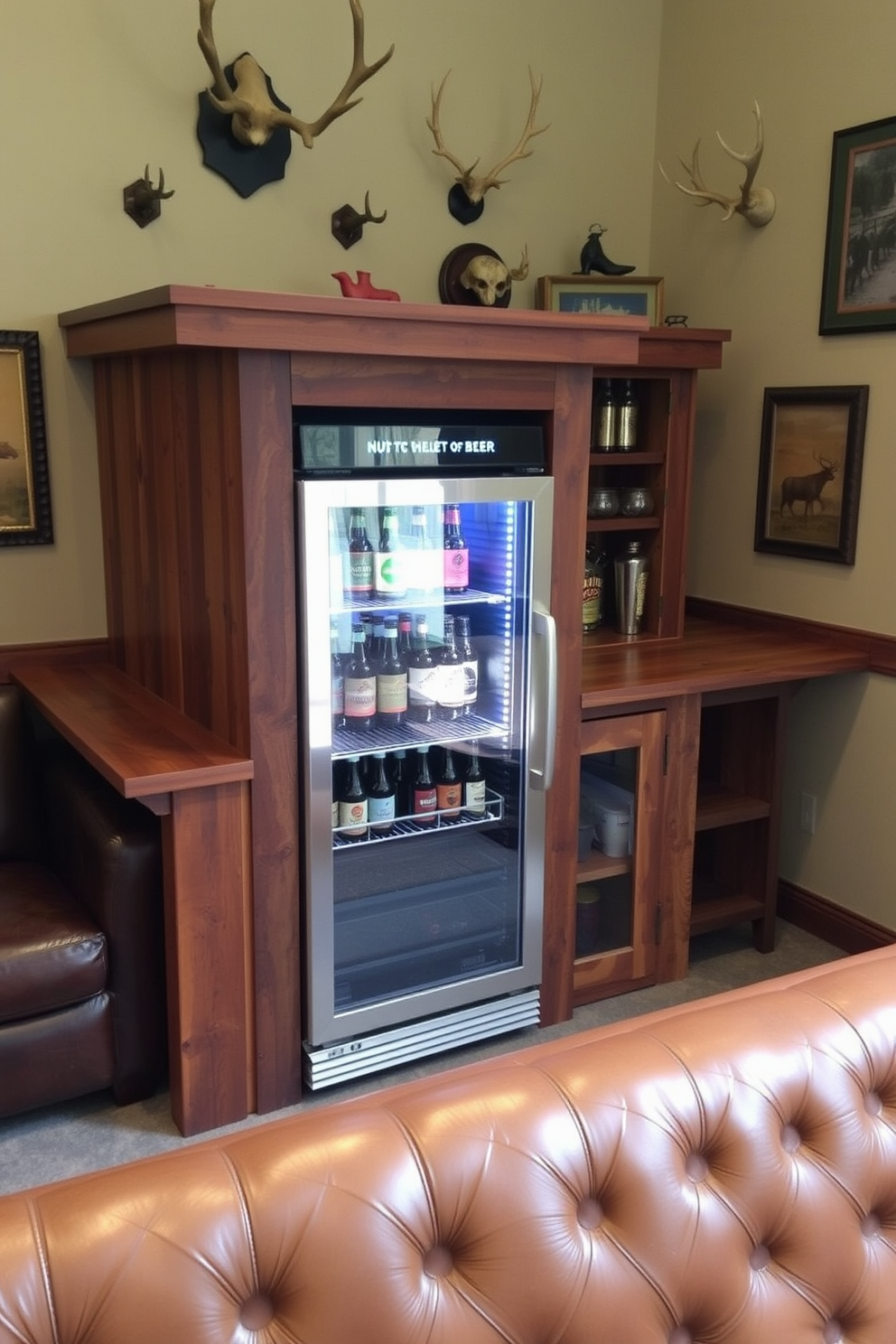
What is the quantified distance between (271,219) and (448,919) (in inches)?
74.5

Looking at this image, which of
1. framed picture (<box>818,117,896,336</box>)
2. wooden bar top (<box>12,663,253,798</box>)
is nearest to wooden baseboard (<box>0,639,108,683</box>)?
wooden bar top (<box>12,663,253,798</box>)

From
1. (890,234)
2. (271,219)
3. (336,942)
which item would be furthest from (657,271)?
(336,942)

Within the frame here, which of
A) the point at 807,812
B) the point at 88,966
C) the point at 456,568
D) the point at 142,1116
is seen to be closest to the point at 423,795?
the point at 456,568

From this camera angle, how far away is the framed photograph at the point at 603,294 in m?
3.50

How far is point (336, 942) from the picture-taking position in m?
2.64

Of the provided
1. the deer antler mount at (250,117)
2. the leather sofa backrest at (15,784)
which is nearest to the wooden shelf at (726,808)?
the leather sofa backrest at (15,784)

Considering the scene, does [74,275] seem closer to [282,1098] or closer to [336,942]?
Answer: [336,942]

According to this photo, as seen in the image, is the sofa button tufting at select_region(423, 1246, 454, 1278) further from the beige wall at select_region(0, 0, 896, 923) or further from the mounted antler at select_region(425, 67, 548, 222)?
the mounted antler at select_region(425, 67, 548, 222)

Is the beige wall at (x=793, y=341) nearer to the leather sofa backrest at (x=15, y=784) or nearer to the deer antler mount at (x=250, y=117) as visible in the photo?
the deer antler mount at (x=250, y=117)

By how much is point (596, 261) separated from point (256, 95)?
112 centimetres

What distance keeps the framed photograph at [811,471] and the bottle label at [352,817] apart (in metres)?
1.53

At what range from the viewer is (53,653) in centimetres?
309

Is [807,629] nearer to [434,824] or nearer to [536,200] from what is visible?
[434,824]

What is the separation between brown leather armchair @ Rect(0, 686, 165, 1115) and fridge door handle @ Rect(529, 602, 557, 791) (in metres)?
0.86
